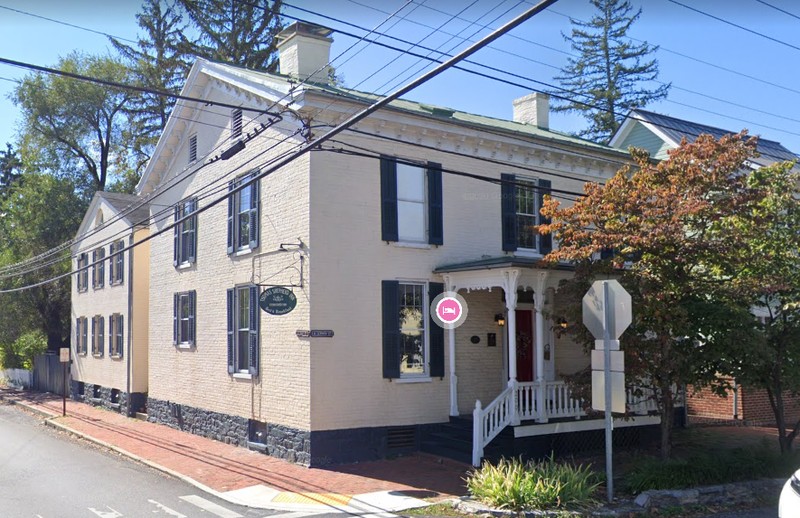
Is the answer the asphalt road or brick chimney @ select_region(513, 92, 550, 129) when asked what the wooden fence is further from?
brick chimney @ select_region(513, 92, 550, 129)

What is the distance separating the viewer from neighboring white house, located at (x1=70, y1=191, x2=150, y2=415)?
2388cm

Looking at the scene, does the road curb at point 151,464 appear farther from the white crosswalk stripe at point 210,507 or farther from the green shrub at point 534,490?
the green shrub at point 534,490

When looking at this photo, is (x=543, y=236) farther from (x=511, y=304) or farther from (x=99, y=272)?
(x=99, y=272)

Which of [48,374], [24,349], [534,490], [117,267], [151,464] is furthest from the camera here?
[24,349]

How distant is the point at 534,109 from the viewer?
2167 cm

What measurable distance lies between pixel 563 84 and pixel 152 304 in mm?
29035

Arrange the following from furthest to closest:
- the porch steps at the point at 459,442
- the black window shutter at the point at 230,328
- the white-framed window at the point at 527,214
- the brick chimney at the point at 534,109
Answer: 1. the brick chimney at the point at 534,109
2. the white-framed window at the point at 527,214
3. the black window shutter at the point at 230,328
4. the porch steps at the point at 459,442

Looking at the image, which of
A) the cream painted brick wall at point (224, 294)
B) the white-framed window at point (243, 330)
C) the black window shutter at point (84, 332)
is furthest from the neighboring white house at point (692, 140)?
the black window shutter at point (84, 332)

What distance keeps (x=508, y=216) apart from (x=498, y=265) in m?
2.93

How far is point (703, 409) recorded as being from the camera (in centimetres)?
2017

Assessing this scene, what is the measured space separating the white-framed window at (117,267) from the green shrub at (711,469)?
19.1 metres

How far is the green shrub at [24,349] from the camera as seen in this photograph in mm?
37875

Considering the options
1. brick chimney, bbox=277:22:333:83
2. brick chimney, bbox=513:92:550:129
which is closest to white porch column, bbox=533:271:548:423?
brick chimney, bbox=277:22:333:83

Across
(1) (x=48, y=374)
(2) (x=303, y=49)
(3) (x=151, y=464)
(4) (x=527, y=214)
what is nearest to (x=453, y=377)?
(4) (x=527, y=214)
